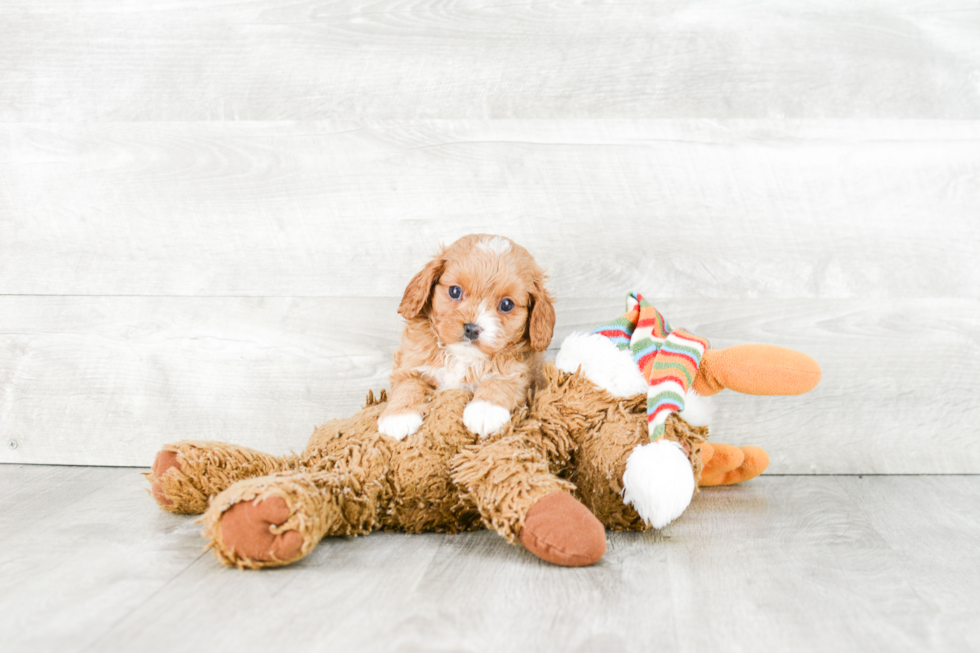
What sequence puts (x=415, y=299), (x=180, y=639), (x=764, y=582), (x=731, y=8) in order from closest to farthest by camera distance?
(x=180, y=639) → (x=764, y=582) → (x=415, y=299) → (x=731, y=8)

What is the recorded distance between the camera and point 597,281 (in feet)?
4.22

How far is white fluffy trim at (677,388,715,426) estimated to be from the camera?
1.02m

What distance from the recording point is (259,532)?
80 cm

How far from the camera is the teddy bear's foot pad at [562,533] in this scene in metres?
0.82

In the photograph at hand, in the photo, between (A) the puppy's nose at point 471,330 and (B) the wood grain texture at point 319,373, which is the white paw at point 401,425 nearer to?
(A) the puppy's nose at point 471,330

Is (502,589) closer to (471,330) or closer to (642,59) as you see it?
(471,330)

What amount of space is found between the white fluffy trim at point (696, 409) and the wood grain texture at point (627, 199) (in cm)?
29

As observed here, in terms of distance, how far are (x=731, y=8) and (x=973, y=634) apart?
1.01 meters

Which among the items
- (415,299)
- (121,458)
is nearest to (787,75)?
(415,299)

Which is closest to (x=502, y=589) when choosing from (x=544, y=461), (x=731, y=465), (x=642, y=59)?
(x=544, y=461)

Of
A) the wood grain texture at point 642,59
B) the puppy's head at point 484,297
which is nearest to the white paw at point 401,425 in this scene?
the puppy's head at point 484,297

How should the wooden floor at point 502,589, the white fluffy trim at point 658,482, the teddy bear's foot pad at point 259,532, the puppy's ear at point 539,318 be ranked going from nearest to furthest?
the wooden floor at point 502,589 < the teddy bear's foot pad at point 259,532 < the white fluffy trim at point 658,482 < the puppy's ear at point 539,318

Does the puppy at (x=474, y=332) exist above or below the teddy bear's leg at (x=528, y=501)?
above

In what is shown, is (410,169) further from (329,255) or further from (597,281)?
(597,281)
